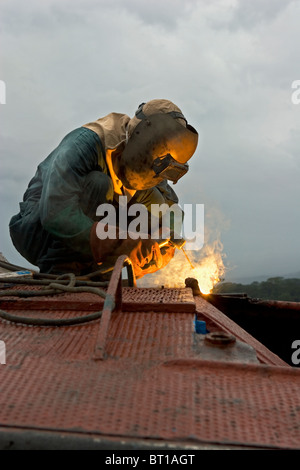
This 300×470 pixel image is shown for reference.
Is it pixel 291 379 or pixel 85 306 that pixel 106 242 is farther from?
pixel 291 379

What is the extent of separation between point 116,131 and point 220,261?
164 cm

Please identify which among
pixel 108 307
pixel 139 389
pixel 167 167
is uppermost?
pixel 167 167

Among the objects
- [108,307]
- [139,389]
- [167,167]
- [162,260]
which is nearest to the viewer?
[139,389]

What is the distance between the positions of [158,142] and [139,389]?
7.62ft

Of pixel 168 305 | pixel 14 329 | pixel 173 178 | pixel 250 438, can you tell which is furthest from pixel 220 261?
pixel 250 438

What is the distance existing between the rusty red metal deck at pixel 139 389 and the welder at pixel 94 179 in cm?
130

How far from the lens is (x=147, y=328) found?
1.19m

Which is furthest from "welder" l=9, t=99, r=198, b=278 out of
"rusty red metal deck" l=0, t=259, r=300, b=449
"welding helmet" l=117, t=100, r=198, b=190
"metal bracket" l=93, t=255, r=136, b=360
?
"rusty red metal deck" l=0, t=259, r=300, b=449

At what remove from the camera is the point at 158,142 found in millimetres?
2900

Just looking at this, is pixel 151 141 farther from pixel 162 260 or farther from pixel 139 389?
pixel 139 389

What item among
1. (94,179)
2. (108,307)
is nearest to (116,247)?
(94,179)
